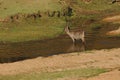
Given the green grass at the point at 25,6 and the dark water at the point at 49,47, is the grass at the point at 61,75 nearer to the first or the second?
the dark water at the point at 49,47

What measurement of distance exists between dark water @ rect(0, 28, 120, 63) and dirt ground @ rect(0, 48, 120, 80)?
357 centimetres

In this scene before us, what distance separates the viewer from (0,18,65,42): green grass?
124ft

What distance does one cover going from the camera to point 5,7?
151 ft

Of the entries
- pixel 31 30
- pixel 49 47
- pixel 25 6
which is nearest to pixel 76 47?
pixel 49 47

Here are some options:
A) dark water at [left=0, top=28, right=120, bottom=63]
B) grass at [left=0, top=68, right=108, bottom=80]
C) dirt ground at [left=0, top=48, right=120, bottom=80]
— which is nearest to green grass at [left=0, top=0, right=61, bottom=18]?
dark water at [left=0, top=28, right=120, bottom=63]

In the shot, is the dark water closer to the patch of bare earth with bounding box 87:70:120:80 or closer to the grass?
the grass

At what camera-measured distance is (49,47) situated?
33.3 m

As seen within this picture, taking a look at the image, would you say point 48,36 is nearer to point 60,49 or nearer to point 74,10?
point 60,49

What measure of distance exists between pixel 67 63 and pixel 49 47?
28.0 feet

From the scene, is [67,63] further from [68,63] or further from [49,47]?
[49,47]

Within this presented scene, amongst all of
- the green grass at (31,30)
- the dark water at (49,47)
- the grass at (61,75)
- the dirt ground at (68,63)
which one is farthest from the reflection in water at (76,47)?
the grass at (61,75)

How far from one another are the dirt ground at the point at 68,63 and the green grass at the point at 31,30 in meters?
11.0

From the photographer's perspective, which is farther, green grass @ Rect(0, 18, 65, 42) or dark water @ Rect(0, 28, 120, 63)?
green grass @ Rect(0, 18, 65, 42)

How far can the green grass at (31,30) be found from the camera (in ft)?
124
